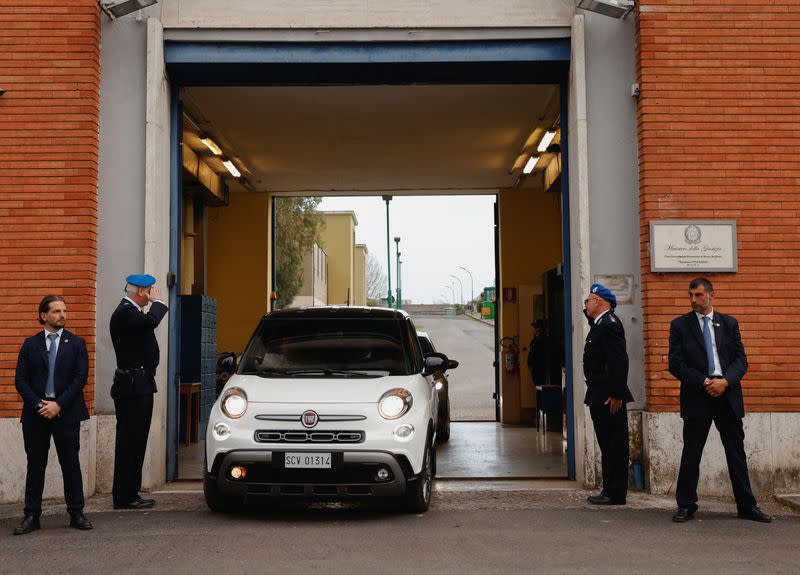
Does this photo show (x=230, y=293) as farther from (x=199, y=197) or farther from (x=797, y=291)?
(x=797, y=291)

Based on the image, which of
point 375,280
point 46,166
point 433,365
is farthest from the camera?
point 375,280

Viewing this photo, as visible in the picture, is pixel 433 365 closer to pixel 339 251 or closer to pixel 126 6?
pixel 126 6

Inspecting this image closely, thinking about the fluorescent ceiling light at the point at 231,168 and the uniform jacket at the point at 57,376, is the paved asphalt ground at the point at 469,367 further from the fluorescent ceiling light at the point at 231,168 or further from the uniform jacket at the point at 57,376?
the uniform jacket at the point at 57,376

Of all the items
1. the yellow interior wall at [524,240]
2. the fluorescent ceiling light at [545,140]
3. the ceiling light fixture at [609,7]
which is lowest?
the yellow interior wall at [524,240]

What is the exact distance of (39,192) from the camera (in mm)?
9445

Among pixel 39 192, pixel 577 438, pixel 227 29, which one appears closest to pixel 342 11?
pixel 227 29

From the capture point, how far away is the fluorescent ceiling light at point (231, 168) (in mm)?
16797

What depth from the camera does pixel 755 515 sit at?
7.74 metres

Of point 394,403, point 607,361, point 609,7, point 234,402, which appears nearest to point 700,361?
point 607,361

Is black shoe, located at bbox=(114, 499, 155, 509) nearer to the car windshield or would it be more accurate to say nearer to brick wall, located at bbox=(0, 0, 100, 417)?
brick wall, located at bbox=(0, 0, 100, 417)

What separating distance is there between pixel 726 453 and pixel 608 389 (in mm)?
1146

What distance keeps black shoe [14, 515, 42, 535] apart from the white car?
52.6 inches

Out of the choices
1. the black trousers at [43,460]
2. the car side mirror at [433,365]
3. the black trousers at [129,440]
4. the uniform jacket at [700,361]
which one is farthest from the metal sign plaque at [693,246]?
the black trousers at [43,460]

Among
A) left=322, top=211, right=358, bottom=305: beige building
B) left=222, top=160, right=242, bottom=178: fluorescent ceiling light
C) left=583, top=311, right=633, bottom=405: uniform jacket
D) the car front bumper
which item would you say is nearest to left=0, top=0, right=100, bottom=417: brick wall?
the car front bumper
